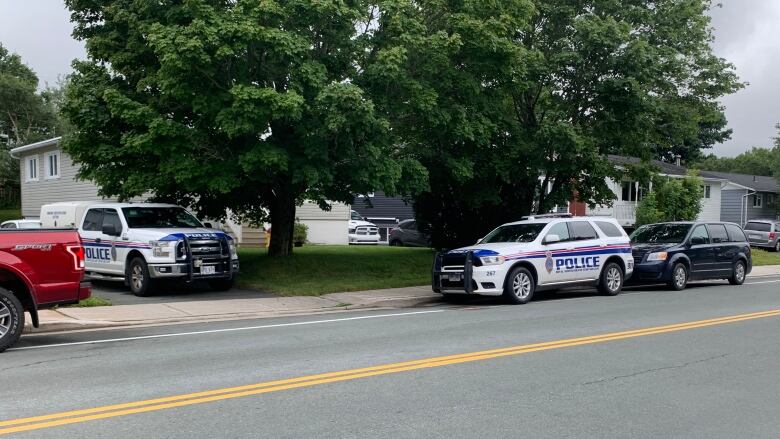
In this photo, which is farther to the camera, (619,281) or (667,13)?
(667,13)

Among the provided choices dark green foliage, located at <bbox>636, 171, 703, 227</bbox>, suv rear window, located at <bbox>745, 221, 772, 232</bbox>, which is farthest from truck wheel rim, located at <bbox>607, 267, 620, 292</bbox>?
suv rear window, located at <bbox>745, 221, 772, 232</bbox>

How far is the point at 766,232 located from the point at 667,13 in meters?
20.8

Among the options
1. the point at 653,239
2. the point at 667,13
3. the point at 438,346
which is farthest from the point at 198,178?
the point at 667,13

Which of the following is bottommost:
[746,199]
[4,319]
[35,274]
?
[4,319]

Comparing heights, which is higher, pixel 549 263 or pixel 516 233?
pixel 516 233

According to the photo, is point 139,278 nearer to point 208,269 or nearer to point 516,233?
point 208,269

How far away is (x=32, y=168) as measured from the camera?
33.9 metres

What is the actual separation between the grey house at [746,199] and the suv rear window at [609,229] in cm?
3598

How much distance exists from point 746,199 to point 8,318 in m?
51.3

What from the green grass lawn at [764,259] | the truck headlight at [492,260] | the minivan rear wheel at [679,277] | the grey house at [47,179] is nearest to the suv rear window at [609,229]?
the minivan rear wheel at [679,277]

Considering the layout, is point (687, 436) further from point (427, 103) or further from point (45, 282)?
point (427, 103)

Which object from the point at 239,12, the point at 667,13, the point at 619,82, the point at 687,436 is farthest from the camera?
the point at 667,13

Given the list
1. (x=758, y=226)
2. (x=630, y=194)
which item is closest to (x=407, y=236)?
(x=630, y=194)

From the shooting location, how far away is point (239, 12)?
14.1m
